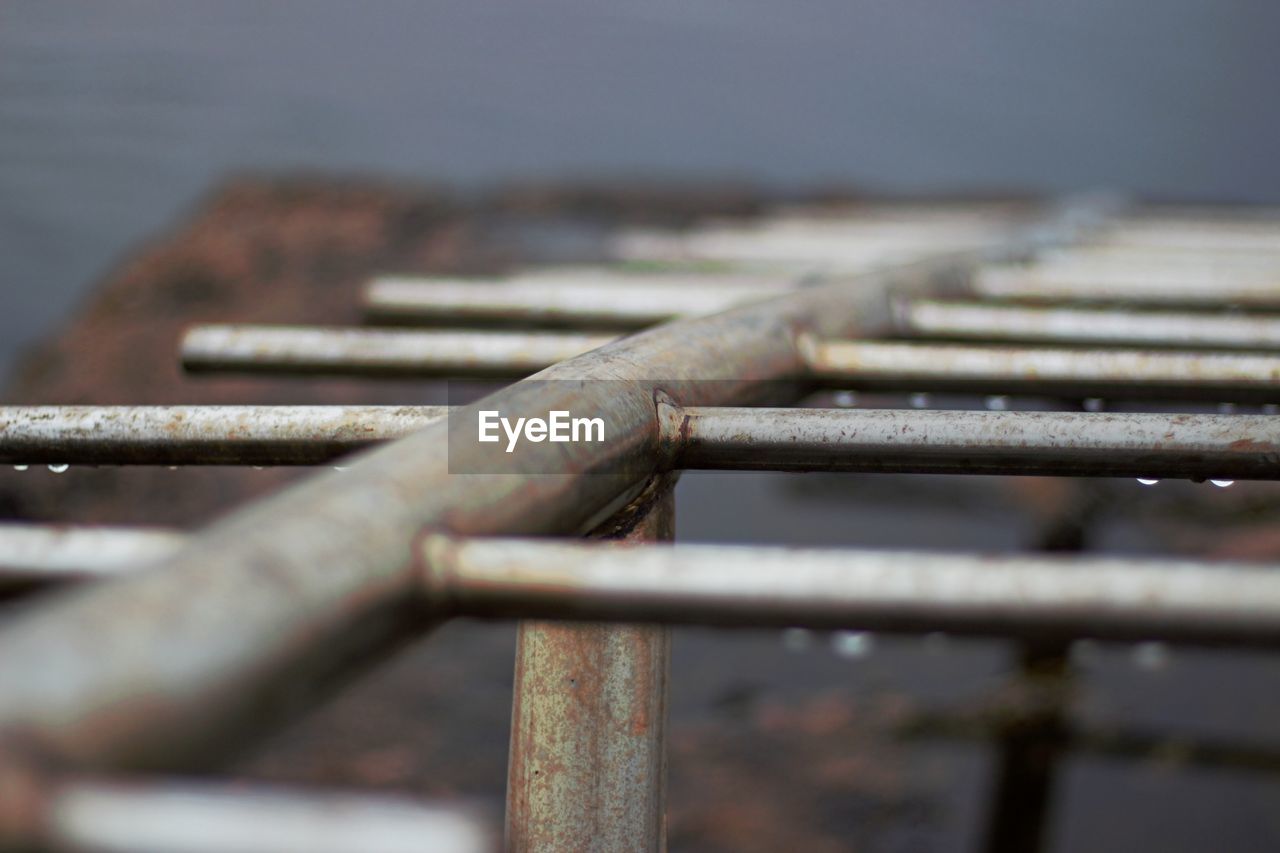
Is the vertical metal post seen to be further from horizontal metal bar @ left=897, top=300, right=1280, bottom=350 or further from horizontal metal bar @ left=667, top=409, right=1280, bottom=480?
horizontal metal bar @ left=897, top=300, right=1280, bottom=350

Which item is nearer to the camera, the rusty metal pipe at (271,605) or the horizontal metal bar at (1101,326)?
the rusty metal pipe at (271,605)

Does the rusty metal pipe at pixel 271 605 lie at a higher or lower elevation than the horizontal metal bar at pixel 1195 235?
lower

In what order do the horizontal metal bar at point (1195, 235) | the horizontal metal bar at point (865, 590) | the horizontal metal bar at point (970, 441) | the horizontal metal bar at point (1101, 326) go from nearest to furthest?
the horizontal metal bar at point (865, 590)
the horizontal metal bar at point (970, 441)
the horizontal metal bar at point (1101, 326)
the horizontal metal bar at point (1195, 235)

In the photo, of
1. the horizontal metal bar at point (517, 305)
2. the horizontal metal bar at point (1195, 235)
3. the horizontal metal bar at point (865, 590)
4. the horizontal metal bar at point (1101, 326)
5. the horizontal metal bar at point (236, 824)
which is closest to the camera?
the horizontal metal bar at point (236, 824)

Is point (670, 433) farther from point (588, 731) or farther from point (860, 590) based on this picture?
point (860, 590)

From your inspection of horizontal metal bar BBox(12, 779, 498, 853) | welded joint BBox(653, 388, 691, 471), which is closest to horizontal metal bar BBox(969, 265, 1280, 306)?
welded joint BBox(653, 388, 691, 471)

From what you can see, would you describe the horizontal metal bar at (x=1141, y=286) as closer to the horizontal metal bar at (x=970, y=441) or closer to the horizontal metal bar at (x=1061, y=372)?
the horizontal metal bar at (x=1061, y=372)

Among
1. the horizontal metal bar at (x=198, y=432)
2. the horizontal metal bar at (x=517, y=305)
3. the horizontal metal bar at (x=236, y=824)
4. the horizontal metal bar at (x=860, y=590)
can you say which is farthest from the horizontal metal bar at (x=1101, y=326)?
the horizontal metal bar at (x=236, y=824)
